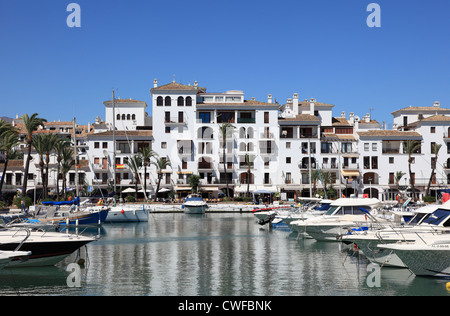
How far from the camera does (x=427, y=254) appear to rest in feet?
67.9

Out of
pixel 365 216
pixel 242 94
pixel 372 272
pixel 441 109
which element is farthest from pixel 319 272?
pixel 441 109

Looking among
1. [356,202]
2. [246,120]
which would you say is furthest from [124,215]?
[246,120]

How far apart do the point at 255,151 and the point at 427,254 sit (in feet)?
212

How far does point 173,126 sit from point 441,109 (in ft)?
153

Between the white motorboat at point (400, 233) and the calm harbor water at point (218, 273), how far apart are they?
22.9 inches

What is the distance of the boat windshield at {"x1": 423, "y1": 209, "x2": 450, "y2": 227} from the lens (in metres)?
22.4

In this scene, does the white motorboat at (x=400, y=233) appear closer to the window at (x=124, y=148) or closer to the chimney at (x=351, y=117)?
the window at (x=124, y=148)

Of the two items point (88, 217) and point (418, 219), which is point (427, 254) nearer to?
point (418, 219)

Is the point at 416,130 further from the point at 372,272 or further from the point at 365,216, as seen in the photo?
the point at 372,272

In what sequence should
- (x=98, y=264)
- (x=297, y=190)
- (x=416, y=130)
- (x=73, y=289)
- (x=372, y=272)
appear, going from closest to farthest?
1. (x=73, y=289)
2. (x=372, y=272)
3. (x=98, y=264)
4. (x=297, y=190)
5. (x=416, y=130)

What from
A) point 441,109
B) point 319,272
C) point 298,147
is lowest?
point 319,272

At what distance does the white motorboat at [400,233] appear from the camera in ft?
71.8
